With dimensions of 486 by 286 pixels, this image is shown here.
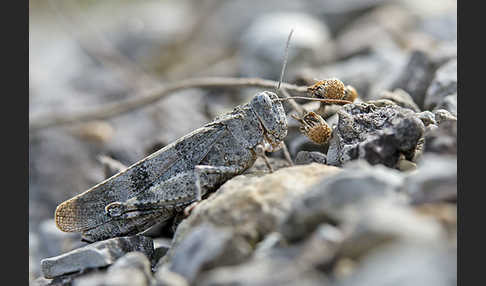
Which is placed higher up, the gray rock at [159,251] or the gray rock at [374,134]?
the gray rock at [374,134]

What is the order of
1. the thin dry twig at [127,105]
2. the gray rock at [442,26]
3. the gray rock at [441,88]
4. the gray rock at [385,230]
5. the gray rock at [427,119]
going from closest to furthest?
the gray rock at [385,230], the gray rock at [427,119], the gray rock at [441,88], the thin dry twig at [127,105], the gray rock at [442,26]

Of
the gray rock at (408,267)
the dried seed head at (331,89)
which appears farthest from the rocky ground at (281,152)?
the dried seed head at (331,89)

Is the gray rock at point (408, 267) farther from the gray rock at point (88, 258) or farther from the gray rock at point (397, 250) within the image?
the gray rock at point (88, 258)

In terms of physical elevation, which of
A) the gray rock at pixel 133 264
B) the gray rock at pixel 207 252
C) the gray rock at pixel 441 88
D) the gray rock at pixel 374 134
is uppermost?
the gray rock at pixel 441 88

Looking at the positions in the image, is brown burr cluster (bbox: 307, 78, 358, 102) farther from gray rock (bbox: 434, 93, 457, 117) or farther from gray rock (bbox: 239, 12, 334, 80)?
gray rock (bbox: 239, 12, 334, 80)

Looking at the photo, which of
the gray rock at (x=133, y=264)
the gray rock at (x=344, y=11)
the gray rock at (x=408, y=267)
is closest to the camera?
the gray rock at (x=408, y=267)

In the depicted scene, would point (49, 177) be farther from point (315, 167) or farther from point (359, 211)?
point (359, 211)

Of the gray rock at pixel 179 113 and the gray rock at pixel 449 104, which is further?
the gray rock at pixel 179 113

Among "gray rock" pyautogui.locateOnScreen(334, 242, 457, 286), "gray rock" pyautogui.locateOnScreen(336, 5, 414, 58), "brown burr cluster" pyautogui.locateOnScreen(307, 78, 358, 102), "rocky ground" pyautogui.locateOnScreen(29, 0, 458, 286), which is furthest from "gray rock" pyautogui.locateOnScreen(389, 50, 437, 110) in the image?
"gray rock" pyautogui.locateOnScreen(334, 242, 457, 286)
